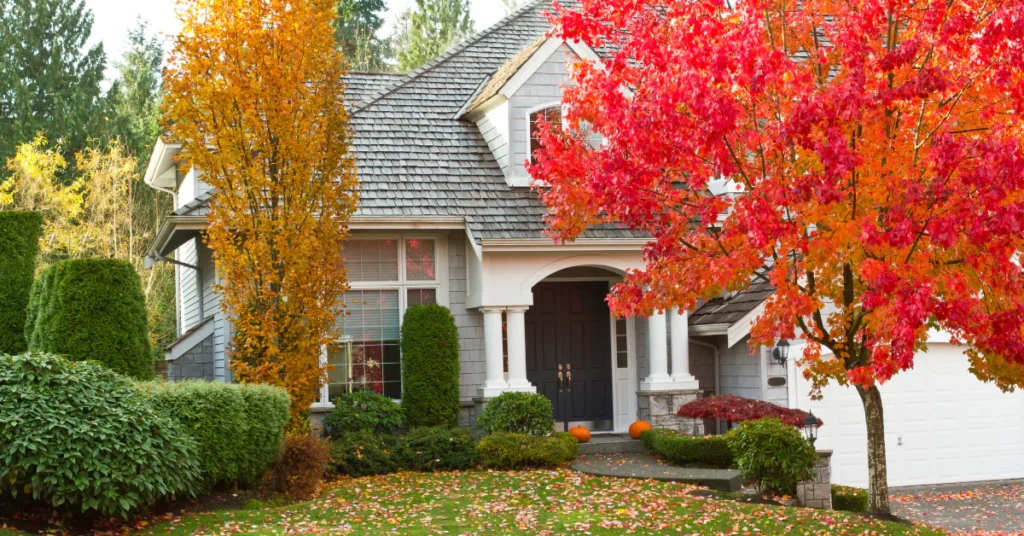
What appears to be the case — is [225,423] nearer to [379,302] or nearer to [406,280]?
[379,302]

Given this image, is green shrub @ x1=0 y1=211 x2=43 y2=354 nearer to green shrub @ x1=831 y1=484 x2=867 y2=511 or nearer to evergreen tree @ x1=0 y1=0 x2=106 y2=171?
green shrub @ x1=831 y1=484 x2=867 y2=511

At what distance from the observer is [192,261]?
60.1ft

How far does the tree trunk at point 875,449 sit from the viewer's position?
32.8 ft

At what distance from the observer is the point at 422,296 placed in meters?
15.0

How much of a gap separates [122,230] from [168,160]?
1136 centimetres

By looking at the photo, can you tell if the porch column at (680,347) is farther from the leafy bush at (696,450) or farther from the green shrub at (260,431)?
the green shrub at (260,431)

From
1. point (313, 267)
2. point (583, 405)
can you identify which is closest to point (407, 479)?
→ point (313, 267)

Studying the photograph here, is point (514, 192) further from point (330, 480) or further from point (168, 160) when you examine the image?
point (168, 160)

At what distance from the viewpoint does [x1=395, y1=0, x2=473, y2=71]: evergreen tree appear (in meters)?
37.0

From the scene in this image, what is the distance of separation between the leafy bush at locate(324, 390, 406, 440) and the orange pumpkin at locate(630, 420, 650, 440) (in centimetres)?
320

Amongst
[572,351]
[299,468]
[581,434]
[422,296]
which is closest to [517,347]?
[581,434]

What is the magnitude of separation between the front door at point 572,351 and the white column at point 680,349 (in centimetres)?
133

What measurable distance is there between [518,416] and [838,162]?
663 cm

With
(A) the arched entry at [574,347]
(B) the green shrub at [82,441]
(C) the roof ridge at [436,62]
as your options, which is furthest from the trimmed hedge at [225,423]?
(C) the roof ridge at [436,62]
